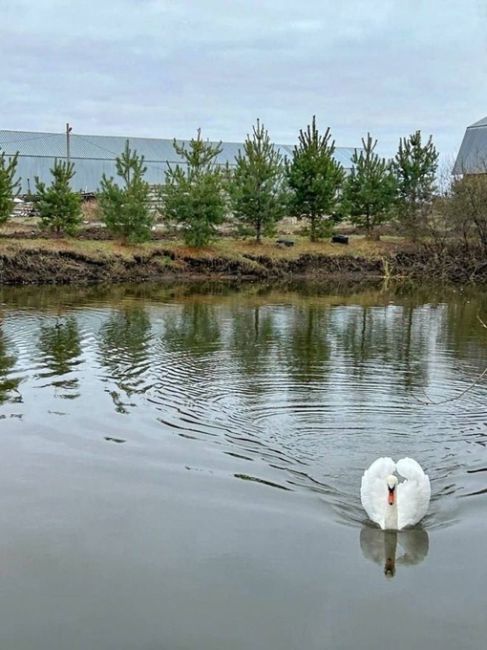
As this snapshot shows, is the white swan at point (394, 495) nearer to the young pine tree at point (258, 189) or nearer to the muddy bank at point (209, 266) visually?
the muddy bank at point (209, 266)

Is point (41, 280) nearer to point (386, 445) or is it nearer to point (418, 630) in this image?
point (386, 445)

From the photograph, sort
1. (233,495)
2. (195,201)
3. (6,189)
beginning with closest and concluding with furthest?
(233,495) < (6,189) < (195,201)

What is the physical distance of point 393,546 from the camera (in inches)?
287

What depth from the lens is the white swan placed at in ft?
24.7

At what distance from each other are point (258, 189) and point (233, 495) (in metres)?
31.0

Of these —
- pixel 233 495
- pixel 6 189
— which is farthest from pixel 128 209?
pixel 233 495

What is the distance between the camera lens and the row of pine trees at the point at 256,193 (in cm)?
3559

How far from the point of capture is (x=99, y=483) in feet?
28.8

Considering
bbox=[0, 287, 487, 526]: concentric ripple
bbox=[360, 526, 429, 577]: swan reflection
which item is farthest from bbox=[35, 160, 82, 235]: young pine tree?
bbox=[360, 526, 429, 577]: swan reflection

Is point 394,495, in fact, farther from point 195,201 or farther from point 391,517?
point 195,201

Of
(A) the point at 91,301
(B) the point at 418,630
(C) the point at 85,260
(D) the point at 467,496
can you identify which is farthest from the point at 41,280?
(B) the point at 418,630

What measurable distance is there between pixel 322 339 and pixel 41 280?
18.2 metres

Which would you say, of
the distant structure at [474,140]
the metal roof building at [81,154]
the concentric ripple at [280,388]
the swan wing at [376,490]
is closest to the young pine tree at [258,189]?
the metal roof building at [81,154]

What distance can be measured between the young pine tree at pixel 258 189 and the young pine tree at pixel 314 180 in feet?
3.34
